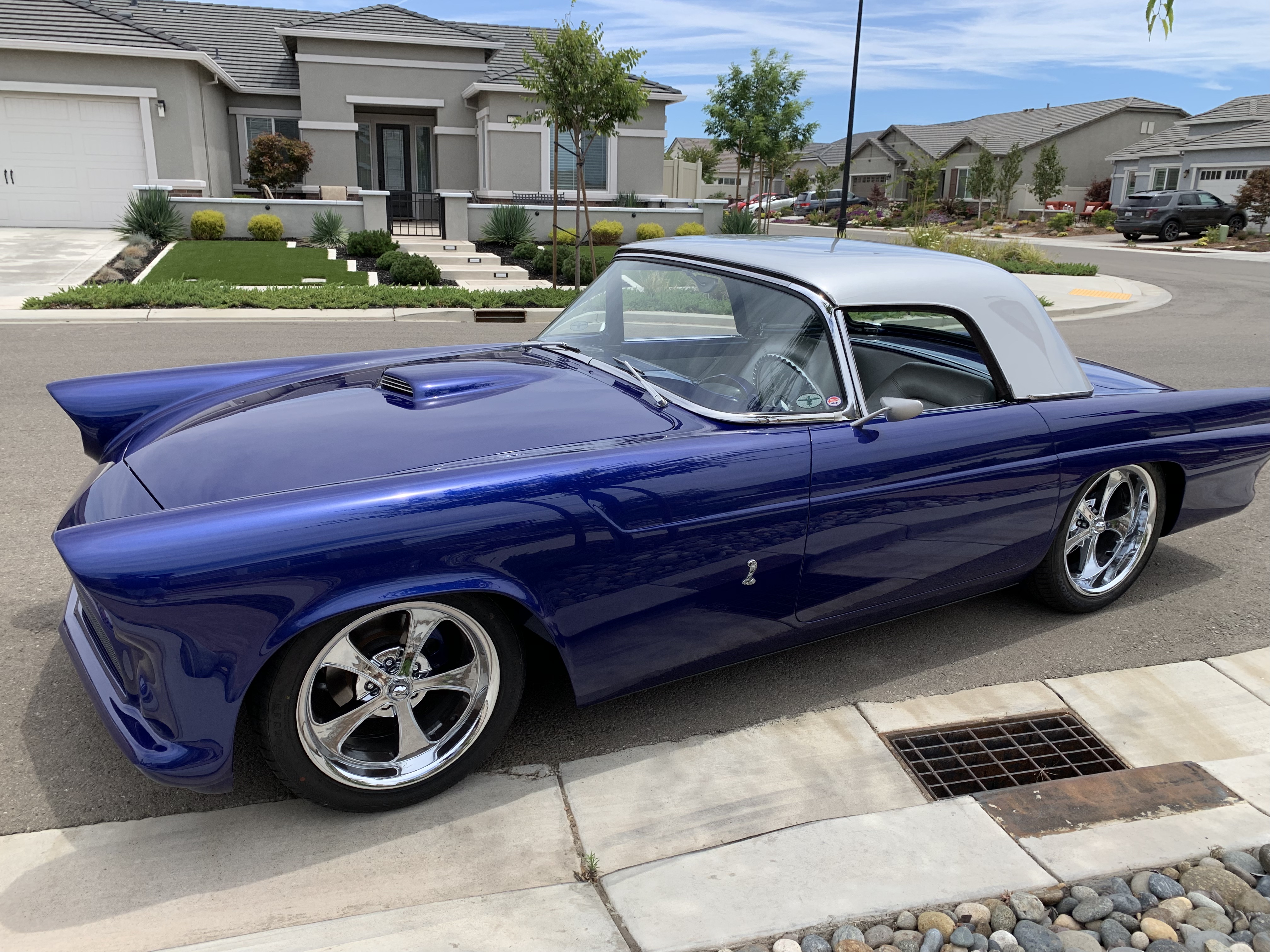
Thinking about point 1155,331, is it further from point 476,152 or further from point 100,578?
point 476,152

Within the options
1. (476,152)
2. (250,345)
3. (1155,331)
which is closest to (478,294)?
(250,345)

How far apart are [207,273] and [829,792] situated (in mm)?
14786

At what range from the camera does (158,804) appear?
2715mm

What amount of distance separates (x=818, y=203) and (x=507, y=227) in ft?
133

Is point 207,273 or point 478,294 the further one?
point 207,273

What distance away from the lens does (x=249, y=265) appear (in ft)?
52.6

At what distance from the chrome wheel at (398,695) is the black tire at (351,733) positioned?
0.5 inches

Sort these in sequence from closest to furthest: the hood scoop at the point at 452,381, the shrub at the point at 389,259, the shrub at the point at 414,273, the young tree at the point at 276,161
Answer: the hood scoop at the point at 452,381
the shrub at the point at 414,273
the shrub at the point at 389,259
the young tree at the point at 276,161

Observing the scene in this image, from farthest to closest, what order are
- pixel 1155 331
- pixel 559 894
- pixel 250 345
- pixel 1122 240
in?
pixel 1122 240
pixel 1155 331
pixel 250 345
pixel 559 894

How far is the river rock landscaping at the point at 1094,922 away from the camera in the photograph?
2.29 metres

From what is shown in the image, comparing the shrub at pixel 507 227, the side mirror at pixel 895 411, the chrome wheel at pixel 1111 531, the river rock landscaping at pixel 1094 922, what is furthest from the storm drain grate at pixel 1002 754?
the shrub at pixel 507 227

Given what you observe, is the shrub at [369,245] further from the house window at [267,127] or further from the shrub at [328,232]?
the house window at [267,127]

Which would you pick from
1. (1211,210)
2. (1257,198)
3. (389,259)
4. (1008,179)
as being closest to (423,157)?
(389,259)

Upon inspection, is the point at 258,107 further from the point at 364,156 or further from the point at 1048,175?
the point at 1048,175
